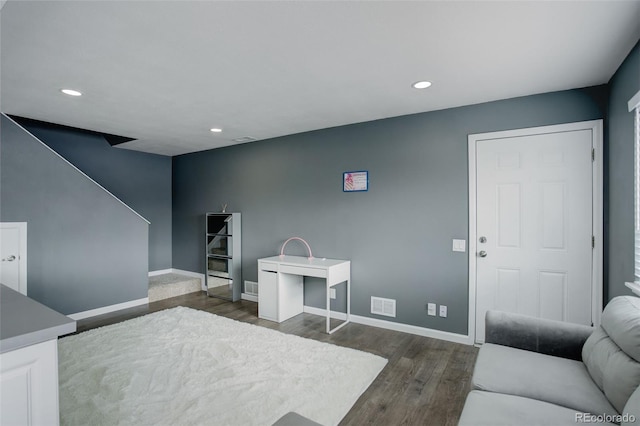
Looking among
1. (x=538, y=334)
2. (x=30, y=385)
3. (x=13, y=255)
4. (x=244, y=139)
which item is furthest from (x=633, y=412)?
(x=13, y=255)

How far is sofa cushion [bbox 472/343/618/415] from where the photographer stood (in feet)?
4.97

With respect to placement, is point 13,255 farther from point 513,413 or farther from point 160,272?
point 513,413

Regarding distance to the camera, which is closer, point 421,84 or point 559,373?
point 559,373

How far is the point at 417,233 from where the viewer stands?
358 cm

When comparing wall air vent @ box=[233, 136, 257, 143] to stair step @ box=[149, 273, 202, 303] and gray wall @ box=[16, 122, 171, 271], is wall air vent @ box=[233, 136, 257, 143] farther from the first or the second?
stair step @ box=[149, 273, 202, 303]

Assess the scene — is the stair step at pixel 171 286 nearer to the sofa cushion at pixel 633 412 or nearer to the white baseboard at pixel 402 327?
the white baseboard at pixel 402 327

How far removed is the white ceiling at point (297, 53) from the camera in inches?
69.5

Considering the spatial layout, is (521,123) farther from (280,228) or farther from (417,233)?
(280,228)

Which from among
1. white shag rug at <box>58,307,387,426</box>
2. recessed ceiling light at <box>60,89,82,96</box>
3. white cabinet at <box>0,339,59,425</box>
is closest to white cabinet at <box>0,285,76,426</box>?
white cabinet at <box>0,339,59,425</box>

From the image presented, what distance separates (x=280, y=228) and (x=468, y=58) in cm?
319

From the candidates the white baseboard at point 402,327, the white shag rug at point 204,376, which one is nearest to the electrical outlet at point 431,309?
the white baseboard at point 402,327

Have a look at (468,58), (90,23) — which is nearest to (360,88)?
(468,58)

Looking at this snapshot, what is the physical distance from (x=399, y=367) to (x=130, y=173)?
5177 mm

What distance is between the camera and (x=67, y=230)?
3.99 meters
